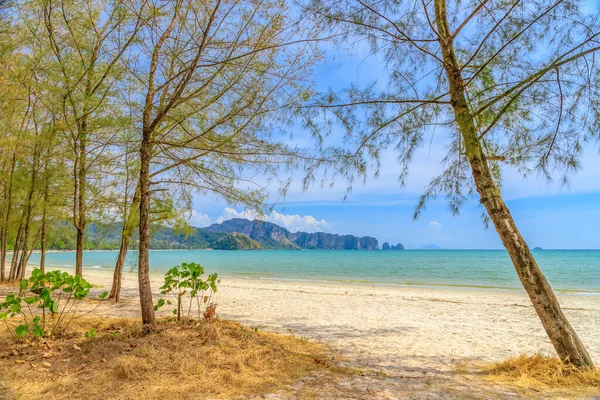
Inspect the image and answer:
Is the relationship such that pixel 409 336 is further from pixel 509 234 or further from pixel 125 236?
pixel 125 236

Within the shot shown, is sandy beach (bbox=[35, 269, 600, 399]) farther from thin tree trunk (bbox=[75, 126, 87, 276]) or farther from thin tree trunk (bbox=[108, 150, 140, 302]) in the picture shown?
thin tree trunk (bbox=[75, 126, 87, 276])

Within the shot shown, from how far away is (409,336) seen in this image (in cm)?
584

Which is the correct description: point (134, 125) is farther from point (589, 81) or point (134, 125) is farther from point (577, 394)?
point (577, 394)

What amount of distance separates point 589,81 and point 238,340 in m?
4.73

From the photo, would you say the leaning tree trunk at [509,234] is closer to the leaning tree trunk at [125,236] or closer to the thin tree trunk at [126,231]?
the thin tree trunk at [126,231]

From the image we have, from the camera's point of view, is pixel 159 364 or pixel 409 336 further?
pixel 409 336

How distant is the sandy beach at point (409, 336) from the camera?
339 cm

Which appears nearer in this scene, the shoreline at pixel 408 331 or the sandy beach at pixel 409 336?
the sandy beach at pixel 409 336

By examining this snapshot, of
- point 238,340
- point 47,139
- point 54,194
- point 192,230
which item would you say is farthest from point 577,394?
point 54,194

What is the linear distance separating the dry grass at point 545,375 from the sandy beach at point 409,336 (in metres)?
0.22

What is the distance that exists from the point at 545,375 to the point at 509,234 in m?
1.41

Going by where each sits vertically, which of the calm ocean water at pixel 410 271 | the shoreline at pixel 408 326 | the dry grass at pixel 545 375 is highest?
the dry grass at pixel 545 375

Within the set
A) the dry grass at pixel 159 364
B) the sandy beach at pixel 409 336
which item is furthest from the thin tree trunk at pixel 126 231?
the dry grass at pixel 159 364

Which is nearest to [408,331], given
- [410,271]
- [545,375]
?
[545,375]
